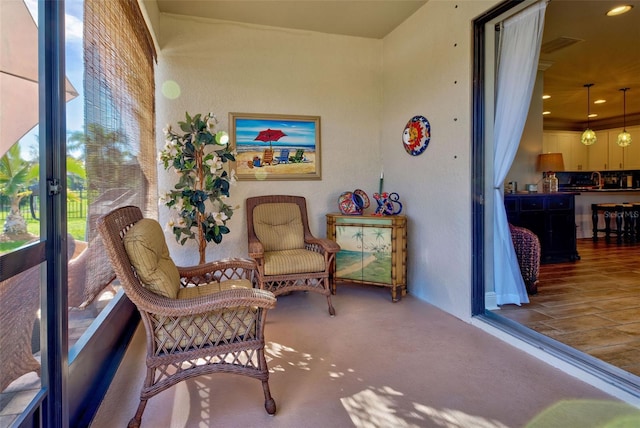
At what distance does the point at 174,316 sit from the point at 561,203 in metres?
4.97

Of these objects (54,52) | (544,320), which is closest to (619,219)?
(544,320)

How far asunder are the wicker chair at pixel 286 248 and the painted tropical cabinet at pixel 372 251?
0.59 feet

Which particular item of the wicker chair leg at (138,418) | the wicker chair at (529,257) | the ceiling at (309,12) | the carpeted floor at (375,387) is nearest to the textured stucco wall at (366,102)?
the ceiling at (309,12)

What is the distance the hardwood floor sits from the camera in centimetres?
236

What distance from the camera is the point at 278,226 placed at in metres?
3.69

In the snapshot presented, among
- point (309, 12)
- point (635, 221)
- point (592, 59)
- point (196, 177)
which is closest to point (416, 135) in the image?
point (309, 12)

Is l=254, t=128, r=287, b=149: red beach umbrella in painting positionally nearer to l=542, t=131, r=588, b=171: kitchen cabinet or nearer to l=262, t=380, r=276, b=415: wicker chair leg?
l=262, t=380, r=276, b=415: wicker chair leg

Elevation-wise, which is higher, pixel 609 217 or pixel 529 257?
pixel 609 217

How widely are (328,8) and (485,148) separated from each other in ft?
6.42

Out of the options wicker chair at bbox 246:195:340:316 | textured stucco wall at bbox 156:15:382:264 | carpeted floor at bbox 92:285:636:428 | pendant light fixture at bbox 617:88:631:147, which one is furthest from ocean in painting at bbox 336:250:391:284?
pendant light fixture at bbox 617:88:631:147

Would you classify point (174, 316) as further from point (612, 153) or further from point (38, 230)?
point (612, 153)

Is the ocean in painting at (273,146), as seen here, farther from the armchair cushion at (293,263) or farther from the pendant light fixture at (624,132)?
the pendant light fixture at (624,132)

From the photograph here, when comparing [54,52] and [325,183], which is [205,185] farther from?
[54,52]

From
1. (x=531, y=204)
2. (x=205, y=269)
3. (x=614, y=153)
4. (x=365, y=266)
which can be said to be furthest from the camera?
(x=614, y=153)
